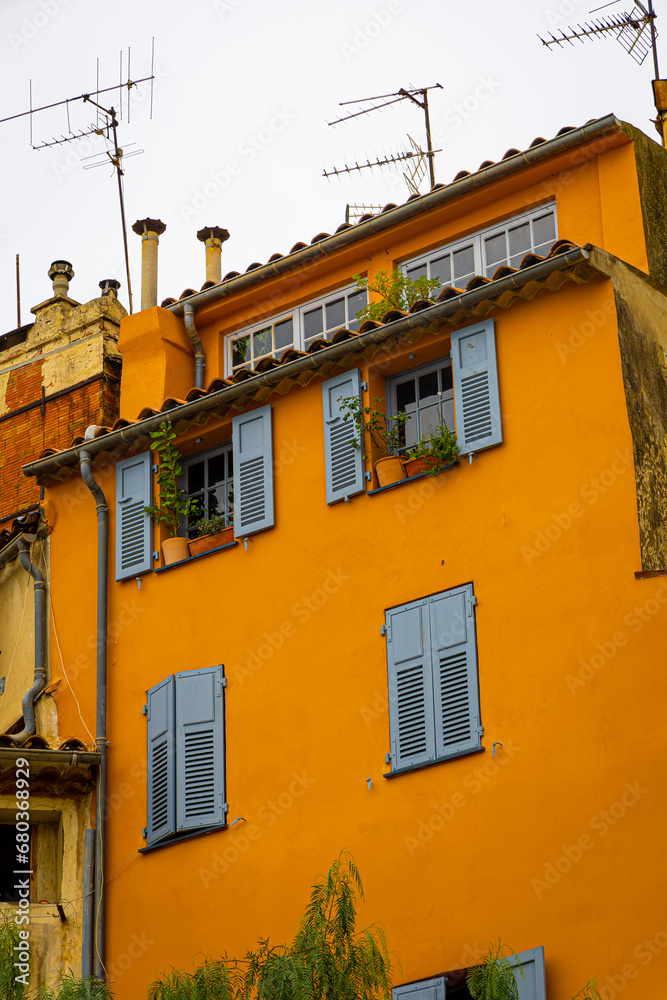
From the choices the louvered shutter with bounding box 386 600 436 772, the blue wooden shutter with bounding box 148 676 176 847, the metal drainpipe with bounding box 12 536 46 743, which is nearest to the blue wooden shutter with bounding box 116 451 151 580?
the metal drainpipe with bounding box 12 536 46 743

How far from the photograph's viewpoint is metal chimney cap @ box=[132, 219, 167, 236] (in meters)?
19.6

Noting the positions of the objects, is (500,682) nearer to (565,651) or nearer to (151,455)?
(565,651)

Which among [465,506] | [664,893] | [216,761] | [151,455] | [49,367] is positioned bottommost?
[664,893]

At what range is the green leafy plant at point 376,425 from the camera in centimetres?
1540

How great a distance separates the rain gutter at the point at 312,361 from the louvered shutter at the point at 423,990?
226 inches

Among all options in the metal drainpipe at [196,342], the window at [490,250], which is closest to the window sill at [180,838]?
the metal drainpipe at [196,342]

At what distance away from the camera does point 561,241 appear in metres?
14.2

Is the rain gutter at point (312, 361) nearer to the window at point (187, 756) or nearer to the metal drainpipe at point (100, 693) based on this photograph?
the metal drainpipe at point (100, 693)

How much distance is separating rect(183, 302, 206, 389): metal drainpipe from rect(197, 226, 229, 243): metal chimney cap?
7.97 ft

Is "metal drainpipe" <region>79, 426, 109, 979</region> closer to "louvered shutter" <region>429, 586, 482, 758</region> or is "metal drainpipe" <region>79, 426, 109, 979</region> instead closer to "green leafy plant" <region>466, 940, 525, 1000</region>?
"louvered shutter" <region>429, 586, 482, 758</region>

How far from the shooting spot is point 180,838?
15391mm

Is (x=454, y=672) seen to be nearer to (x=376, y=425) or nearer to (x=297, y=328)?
(x=376, y=425)

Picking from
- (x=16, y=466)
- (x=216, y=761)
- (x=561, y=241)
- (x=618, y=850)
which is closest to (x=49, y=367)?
(x=16, y=466)

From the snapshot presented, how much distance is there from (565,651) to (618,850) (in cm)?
170
